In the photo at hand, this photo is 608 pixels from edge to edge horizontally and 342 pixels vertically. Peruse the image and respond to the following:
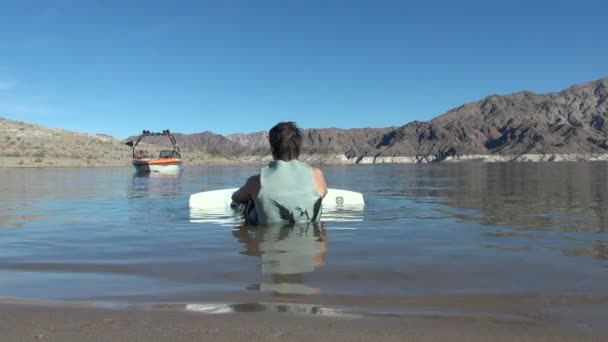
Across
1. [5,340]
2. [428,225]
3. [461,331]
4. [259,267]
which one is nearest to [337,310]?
[461,331]

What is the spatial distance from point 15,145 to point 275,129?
90763 millimetres

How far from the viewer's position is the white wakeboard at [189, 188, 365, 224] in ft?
32.6

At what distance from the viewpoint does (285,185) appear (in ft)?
21.8

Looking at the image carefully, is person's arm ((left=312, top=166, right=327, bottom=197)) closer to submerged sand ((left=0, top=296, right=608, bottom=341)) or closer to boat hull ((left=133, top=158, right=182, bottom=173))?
submerged sand ((left=0, top=296, right=608, bottom=341))

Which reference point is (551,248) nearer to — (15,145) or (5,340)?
(5,340)

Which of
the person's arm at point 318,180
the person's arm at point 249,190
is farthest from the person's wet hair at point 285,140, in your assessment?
the person's arm at point 249,190

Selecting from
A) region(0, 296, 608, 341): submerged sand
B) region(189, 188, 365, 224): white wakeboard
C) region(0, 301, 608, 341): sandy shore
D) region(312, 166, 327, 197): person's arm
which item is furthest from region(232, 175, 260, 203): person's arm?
region(0, 301, 608, 341): sandy shore

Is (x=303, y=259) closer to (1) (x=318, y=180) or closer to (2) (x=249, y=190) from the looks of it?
(1) (x=318, y=180)

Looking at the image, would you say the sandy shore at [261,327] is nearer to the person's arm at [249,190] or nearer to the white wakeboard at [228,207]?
the person's arm at [249,190]

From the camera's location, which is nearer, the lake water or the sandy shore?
the sandy shore

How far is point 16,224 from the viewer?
9281 millimetres

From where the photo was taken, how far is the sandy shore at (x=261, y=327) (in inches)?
120

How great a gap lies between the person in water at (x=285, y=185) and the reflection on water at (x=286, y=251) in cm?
29

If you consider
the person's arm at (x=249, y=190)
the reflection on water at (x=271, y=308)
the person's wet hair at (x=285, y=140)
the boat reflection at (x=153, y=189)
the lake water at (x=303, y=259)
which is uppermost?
the person's wet hair at (x=285, y=140)
